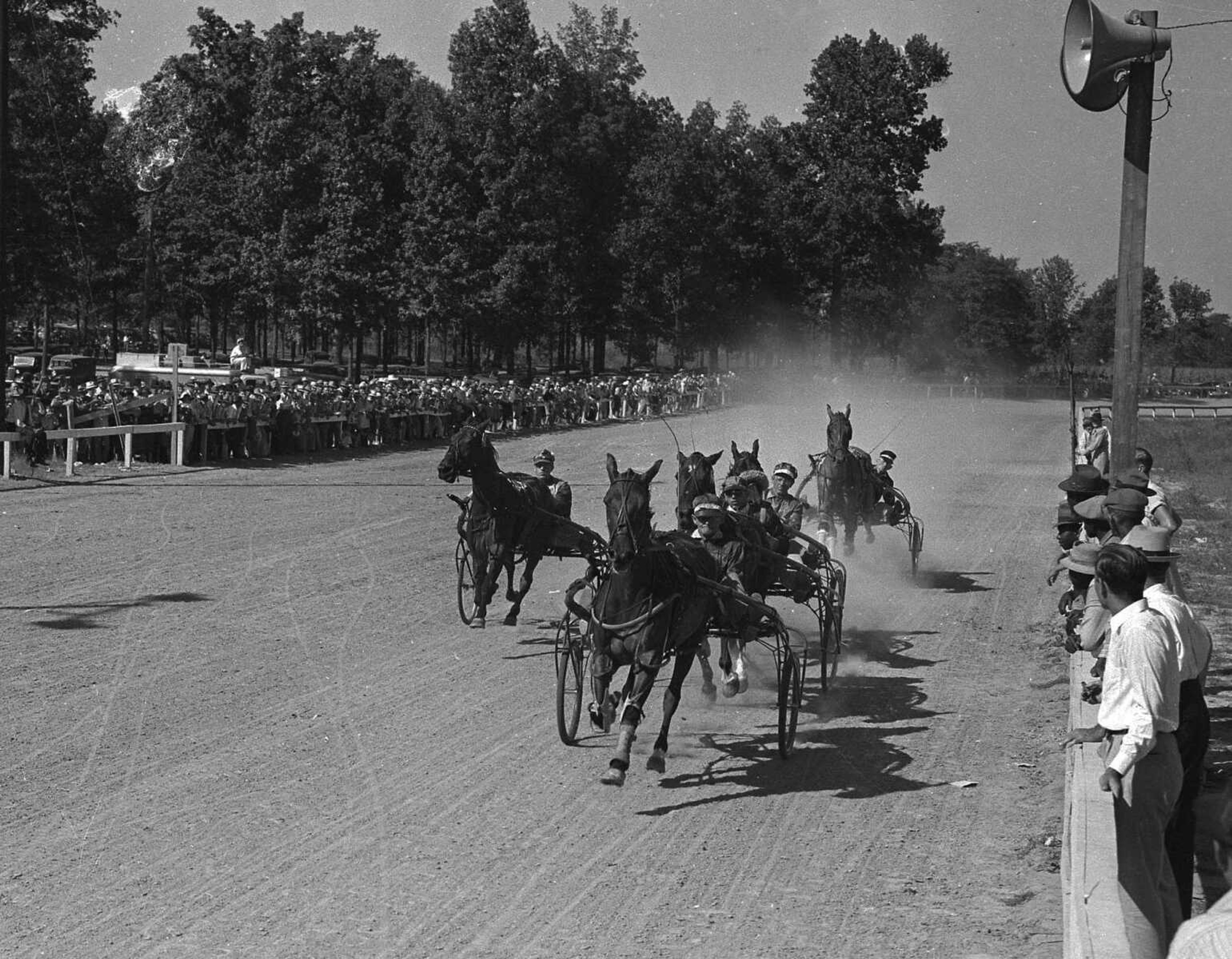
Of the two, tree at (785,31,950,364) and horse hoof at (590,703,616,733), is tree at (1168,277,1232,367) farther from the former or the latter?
horse hoof at (590,703,616,733)

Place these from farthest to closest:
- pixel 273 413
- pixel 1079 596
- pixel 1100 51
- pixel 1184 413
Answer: pixel 1184 413 < pixel 273 413 < pixel 1079 596 < pixel 1100 51

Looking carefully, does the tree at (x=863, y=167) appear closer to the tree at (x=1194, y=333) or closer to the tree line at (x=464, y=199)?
the tree line at (x=464, y=199)

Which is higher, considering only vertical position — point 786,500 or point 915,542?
point 786,500

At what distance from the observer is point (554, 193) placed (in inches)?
2253

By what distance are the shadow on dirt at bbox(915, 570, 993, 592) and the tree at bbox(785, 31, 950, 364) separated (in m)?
53.7

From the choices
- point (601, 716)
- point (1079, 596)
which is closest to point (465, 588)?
point (601, 716)

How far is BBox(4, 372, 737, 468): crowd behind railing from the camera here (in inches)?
1038

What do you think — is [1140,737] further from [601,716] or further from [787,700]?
[787,700]

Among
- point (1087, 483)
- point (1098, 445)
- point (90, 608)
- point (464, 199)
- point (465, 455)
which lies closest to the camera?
point (1087, 483)

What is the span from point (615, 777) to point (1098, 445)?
15578 mm

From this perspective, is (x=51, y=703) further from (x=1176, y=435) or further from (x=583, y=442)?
(x=1176, y=435)

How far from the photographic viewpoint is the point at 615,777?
8453 millimetres

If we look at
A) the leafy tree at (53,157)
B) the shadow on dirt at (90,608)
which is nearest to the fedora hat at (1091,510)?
the shadow on dirt at (90,608)

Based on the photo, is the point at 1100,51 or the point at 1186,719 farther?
the point at 1100,51
